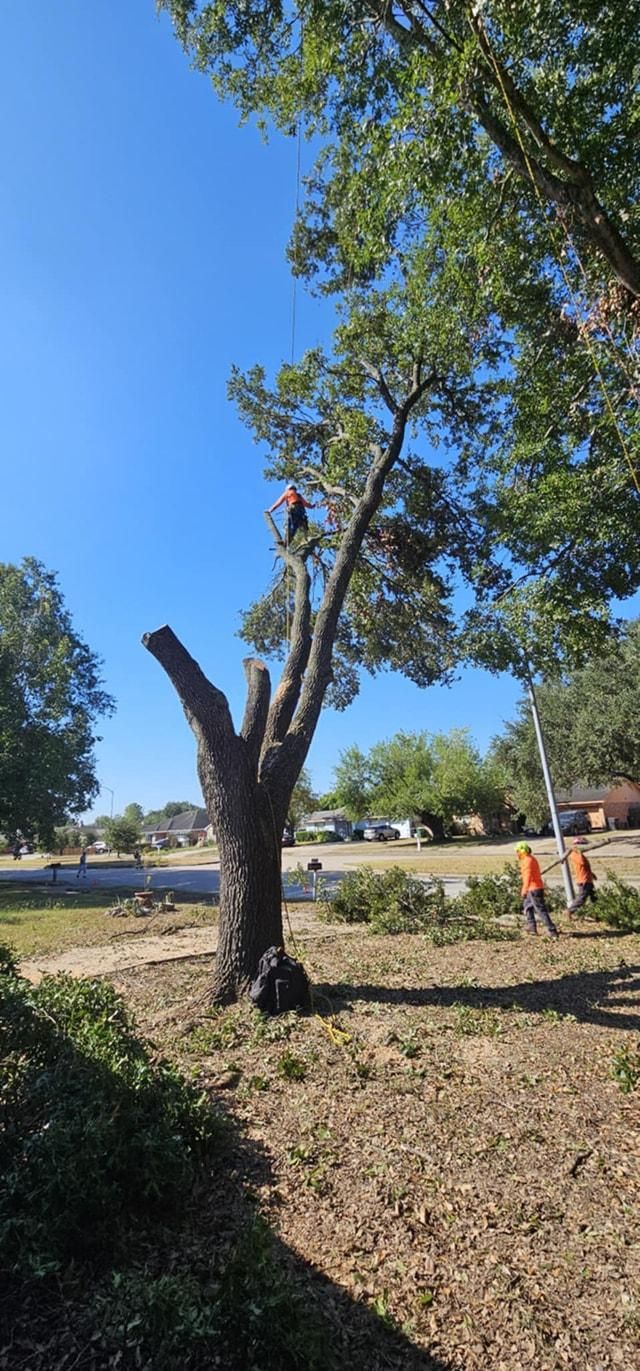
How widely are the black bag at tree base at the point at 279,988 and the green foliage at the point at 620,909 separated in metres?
5.82

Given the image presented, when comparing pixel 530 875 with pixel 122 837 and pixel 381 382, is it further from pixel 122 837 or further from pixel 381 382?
pixel 122 837

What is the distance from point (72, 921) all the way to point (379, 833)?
48.9 m

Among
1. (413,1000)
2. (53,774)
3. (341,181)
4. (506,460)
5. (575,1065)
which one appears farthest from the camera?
(53,774)

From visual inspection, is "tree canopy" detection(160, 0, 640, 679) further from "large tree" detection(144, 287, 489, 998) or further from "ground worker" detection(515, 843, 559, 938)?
"ground worker" detection(515, 843, 559, 938)

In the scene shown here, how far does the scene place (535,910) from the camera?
9.22 meters

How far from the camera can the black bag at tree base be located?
5099 mm

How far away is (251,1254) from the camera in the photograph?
2283mm

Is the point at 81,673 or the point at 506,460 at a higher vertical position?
the point at 81,673

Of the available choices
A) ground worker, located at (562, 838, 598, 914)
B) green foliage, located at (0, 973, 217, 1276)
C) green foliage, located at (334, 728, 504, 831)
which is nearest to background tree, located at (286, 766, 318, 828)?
green foliage, located at (334, 728, 504, 831)

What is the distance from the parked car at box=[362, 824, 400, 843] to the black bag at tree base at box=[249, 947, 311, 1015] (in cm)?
5355

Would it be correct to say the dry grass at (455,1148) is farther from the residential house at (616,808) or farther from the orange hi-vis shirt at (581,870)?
the residential house at (616,808)

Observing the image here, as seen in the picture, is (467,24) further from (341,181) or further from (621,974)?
(621,974)

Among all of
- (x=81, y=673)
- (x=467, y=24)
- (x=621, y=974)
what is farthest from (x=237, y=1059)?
(x=81, y=673)

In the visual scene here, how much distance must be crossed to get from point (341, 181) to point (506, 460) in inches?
143
